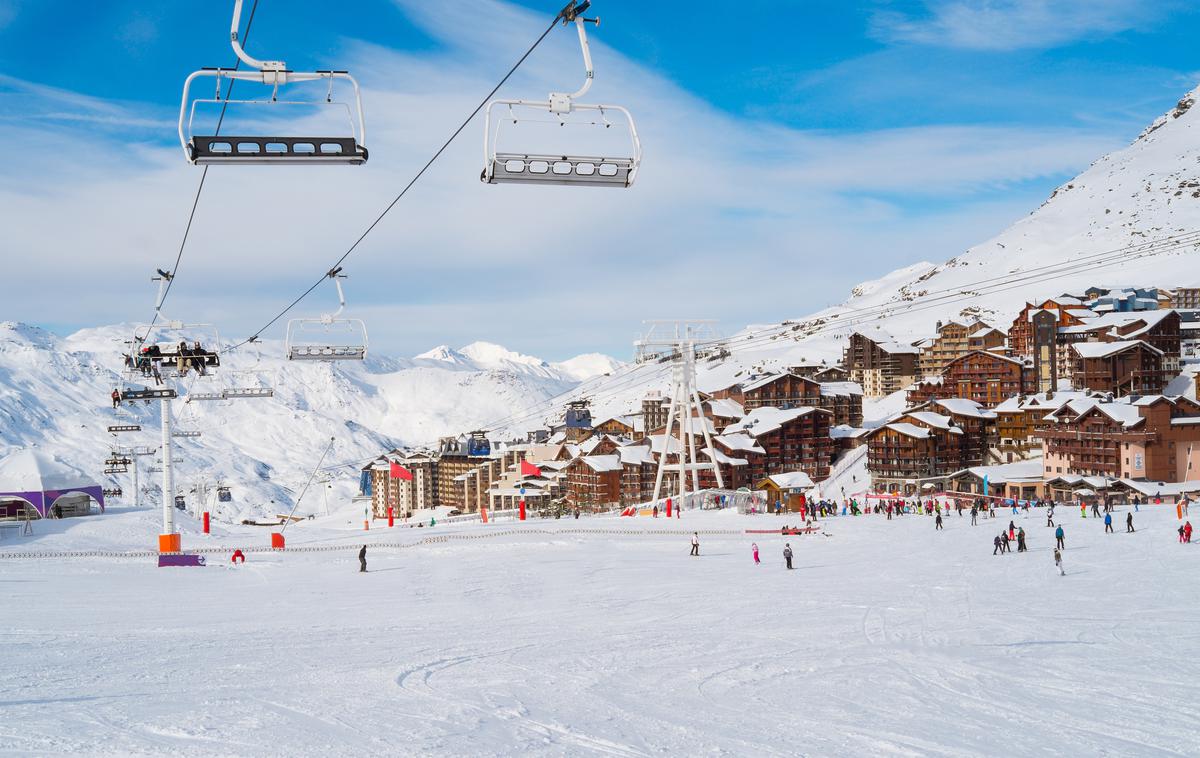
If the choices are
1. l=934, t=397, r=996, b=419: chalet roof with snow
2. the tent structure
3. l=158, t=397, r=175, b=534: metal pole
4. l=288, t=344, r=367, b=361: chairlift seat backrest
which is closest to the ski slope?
l=158, t=397, r=175, b=534: metal pole

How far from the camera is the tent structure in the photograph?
49250 mm

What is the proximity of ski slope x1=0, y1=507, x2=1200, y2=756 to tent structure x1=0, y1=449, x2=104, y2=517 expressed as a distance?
64.5 feet

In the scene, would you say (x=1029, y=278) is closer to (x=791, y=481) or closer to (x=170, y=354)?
(x=791, y=481)

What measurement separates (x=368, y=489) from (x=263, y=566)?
12943cm

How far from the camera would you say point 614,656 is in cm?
1727

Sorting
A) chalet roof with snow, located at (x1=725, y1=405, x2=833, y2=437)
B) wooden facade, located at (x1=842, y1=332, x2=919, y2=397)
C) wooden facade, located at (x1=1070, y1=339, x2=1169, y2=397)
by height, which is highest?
wooden facade, located at (x1=842, y1=332, x2=919, y2=397)

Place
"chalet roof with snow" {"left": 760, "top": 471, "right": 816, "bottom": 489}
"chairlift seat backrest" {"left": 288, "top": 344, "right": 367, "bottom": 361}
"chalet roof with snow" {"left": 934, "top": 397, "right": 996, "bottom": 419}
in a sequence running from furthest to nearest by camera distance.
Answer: "chalet roof with snow" {"left": 934, "top": 397, "right": 996, "bottom": 419}, "chalet roof with snow" {"left": 760, "top": 471, "right": 816, "bottom": 489}, "chairlift seat backrest" {"left": 288, "top": 344, "right": 367, "bottom": 361}

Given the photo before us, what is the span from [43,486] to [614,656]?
1701 inches

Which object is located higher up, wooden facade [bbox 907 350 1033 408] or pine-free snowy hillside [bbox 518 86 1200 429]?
pine-free snowy hillside [bbox 518 86 1200 429]

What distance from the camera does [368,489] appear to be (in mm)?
160500

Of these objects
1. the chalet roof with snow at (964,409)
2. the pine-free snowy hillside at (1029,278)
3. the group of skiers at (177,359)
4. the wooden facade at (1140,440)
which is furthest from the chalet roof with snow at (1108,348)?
the group of skiers at (177,359)

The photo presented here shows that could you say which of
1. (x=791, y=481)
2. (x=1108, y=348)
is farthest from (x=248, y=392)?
(x=1108, y=348)

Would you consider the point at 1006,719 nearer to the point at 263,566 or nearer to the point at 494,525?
the point at 263,566

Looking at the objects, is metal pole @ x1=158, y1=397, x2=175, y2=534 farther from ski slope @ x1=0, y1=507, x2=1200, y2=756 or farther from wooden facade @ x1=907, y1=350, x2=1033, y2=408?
wooden facade @ x1=907, y1=350, x2=1033, y2=408
